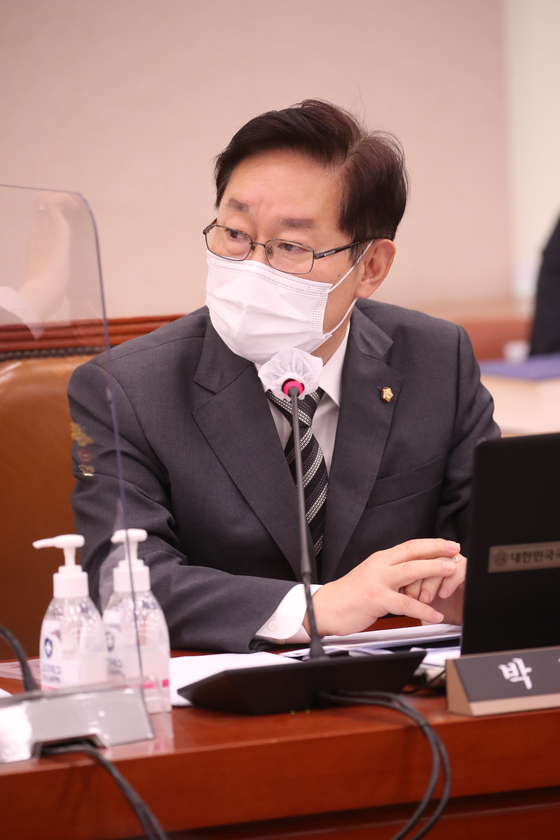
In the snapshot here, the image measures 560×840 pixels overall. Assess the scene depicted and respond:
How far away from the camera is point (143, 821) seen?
0.60 meters

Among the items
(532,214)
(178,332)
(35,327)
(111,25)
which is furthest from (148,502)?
(532,214)

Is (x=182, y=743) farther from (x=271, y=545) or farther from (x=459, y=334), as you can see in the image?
(x=459, y=334)

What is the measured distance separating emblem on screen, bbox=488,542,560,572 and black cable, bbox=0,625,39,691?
0.39 meters

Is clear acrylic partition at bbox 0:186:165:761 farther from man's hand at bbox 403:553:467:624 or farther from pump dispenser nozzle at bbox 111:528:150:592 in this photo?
man's hand at bbox 403:553:467:624

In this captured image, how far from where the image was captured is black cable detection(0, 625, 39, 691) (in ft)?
2.36

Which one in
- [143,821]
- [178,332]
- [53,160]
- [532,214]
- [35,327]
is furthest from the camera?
[532,214]

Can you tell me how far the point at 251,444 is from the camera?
1328 millimetres

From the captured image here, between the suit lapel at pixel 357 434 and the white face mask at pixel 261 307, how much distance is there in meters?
0.12

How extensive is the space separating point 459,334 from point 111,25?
2.02 metres

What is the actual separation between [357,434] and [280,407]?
13 cm

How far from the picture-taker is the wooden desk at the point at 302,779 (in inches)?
24.6

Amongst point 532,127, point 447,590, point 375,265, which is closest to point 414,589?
point 447,590

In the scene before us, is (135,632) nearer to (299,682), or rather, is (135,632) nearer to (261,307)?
(299,682)

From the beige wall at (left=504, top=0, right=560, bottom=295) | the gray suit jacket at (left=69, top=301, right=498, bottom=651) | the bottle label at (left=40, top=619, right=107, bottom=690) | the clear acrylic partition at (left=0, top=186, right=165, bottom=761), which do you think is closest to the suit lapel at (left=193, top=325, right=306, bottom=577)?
the gray suit jacket at (left=69, top=301, right=498, bottom=651)
